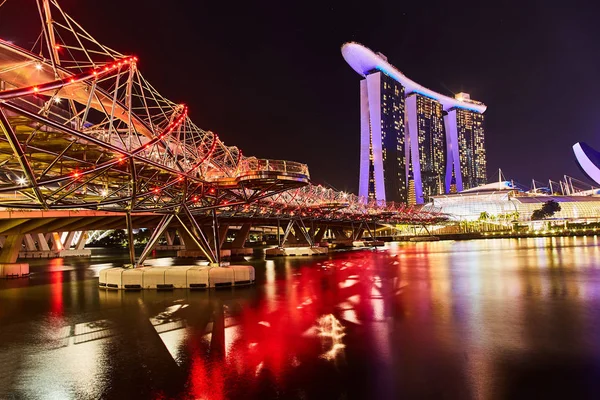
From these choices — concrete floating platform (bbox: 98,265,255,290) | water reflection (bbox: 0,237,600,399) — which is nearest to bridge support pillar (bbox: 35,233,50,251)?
concrete floating platform (bbox: 98,265,255,290)

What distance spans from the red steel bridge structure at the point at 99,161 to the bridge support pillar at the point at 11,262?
0.42ft

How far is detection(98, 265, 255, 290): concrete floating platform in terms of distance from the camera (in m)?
24.8

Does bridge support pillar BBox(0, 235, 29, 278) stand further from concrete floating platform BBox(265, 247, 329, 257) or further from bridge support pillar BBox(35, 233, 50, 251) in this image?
bridge support pillar BBox(35, 233, 50, 251)

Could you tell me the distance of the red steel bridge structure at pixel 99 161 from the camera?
1444 centimetres

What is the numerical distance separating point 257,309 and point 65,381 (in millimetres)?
8648

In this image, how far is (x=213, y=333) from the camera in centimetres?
1360

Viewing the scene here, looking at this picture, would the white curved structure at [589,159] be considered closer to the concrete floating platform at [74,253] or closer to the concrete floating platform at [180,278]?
the concrete floating platform at [74,253]

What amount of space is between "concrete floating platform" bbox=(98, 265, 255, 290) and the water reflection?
2522 mm

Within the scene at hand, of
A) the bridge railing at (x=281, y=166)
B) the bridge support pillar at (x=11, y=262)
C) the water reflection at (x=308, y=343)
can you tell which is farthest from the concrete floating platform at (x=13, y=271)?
the bridge railing at (x=281, y=166)

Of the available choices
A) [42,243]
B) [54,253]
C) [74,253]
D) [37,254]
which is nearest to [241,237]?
[74,253]

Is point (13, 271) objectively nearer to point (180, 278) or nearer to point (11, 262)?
point (11, 262)

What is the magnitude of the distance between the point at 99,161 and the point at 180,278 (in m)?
7.45

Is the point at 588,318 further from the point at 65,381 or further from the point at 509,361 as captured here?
the point at 65,381

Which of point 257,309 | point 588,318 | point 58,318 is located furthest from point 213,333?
point 588,318
